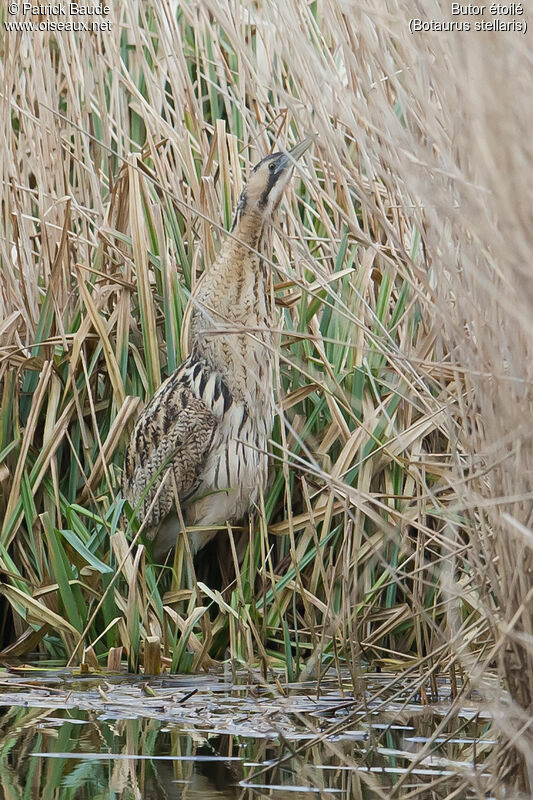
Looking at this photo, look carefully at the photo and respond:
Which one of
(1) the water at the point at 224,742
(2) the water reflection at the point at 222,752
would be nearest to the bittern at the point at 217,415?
(1) the water at the point at 224,742

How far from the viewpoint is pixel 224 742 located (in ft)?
8.50

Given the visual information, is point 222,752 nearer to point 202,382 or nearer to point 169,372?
point 202,382

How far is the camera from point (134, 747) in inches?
101

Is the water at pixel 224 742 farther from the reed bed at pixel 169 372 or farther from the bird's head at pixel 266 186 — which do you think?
the bird's head at pixel 266 186

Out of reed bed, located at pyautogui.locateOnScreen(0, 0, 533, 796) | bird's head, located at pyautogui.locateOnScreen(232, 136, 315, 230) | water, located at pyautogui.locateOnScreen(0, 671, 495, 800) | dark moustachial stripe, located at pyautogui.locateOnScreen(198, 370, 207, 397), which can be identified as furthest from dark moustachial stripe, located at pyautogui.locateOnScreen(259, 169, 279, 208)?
water, located at pyautogui.locateOnScreen(0, 671, 495, 800)

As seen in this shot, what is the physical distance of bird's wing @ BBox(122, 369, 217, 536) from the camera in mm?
3908

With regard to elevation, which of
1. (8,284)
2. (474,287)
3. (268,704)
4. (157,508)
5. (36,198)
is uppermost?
(36,198)

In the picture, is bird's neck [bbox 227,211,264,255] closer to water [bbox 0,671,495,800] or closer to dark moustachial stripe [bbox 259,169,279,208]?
dark moustachial stripe [bbox 259,169,279,208]

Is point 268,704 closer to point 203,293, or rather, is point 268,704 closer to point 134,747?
point 134,747

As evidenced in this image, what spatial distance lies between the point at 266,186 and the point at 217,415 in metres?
0.76

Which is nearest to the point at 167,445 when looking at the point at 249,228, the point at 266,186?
the point at 249,228

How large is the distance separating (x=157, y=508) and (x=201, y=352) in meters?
0.53

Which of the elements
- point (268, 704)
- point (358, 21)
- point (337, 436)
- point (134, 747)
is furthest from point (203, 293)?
point (358, 21)

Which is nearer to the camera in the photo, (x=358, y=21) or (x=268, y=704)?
(x=358, y=21)
